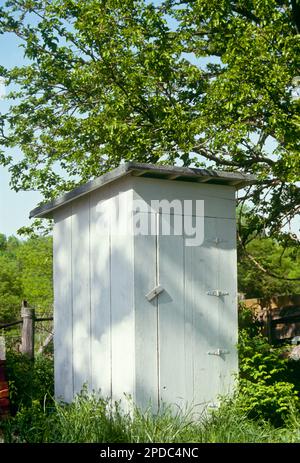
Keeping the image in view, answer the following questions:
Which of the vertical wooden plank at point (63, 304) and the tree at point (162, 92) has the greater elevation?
the tree at point (162, 92)

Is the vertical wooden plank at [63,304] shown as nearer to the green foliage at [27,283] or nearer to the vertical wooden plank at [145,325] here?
the vertical wooden plank at [145,325]

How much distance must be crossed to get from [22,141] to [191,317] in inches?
348

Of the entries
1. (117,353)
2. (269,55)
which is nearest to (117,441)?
(117,353)

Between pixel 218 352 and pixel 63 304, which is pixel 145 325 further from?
pixel 63 304

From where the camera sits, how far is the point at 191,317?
6.57 meters

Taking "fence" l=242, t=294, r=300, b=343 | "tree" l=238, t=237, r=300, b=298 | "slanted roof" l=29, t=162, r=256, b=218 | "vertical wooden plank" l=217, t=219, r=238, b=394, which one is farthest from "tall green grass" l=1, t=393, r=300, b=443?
"tree" l=238, t=237, r=300, b=298

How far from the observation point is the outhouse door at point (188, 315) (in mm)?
6277

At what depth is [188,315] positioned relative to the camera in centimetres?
656

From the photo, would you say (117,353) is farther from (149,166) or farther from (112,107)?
(112,107)

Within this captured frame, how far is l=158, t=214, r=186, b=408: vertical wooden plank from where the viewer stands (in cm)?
631

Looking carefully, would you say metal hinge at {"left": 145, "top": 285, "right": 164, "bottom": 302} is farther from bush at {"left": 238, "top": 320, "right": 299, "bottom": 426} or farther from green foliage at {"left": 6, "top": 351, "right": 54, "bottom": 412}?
green foliage at {"left": 6, "top": 351, "right": 54, "bottom": 412}

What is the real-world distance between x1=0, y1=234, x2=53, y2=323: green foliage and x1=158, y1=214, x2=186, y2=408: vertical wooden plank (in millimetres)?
12558

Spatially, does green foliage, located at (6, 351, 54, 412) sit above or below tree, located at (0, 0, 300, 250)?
below

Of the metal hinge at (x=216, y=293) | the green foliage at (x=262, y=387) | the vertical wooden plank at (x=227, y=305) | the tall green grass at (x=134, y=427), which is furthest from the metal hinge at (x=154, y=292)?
the green foliage at (x=262, y=387)
